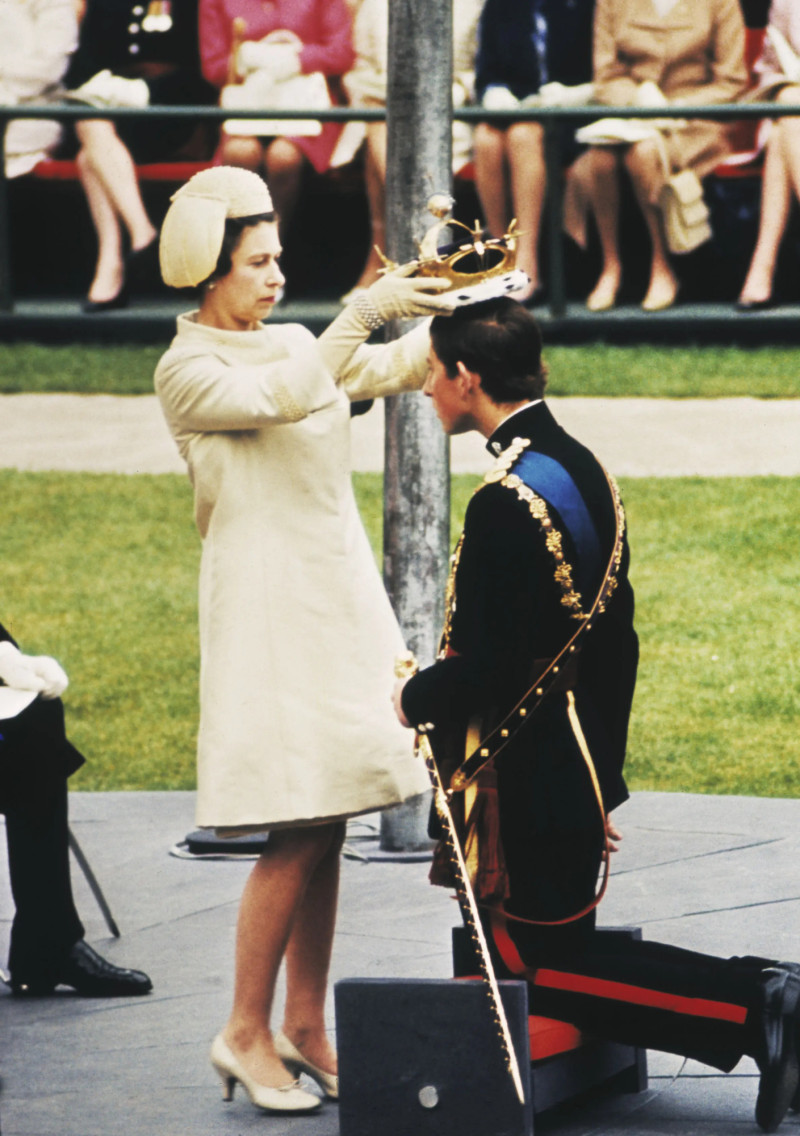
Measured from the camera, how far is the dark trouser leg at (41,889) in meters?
4.83

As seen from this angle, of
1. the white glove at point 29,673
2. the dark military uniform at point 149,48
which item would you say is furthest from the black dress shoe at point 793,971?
the dark military uniform at point 149,48

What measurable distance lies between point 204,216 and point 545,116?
784 centimetres

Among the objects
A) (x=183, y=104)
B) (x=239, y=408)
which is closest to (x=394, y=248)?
(x=239, y=408)

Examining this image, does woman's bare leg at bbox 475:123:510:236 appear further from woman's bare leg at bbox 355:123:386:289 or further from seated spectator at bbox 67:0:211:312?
seated spectator at bbox 67:0:211:312

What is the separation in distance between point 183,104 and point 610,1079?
388 inches

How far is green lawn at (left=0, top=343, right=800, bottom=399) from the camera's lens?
1119cm

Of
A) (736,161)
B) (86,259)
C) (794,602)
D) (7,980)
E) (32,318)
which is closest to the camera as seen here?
(7,980)

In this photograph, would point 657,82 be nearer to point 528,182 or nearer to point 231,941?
point 528,182

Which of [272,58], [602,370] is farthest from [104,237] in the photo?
[602,370]

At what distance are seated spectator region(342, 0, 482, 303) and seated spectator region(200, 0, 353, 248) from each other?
0.09m

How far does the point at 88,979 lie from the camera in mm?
4855

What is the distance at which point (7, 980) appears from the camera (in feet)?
16.1

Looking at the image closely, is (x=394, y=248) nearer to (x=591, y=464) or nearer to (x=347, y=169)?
(x=591, y=464)

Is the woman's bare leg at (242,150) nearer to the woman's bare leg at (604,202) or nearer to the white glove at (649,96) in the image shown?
the woman's bare leg at (604,202)
